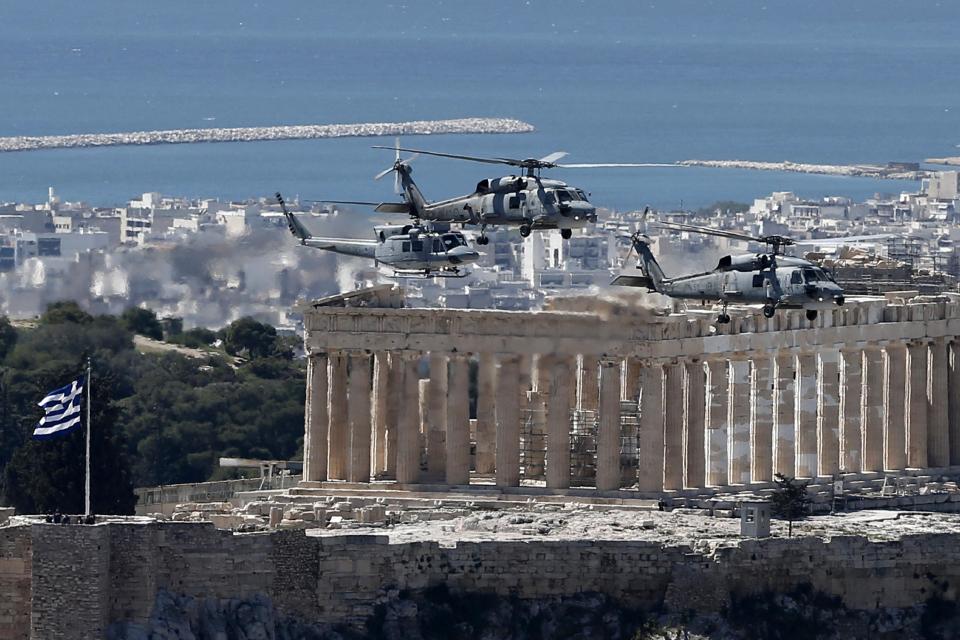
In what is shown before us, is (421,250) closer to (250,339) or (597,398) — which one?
(597,398)

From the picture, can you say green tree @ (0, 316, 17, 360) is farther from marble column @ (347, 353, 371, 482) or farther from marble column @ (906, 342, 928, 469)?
marble column @ (906, 342, 928, 469)

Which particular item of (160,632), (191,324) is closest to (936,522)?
(160,632)

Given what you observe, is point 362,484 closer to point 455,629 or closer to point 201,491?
point 201,491

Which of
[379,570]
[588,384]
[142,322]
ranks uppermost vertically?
[142,322]

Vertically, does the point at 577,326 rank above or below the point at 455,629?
above

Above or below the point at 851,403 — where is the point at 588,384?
above

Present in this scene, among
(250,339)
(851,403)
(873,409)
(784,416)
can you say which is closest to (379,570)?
(784,416)

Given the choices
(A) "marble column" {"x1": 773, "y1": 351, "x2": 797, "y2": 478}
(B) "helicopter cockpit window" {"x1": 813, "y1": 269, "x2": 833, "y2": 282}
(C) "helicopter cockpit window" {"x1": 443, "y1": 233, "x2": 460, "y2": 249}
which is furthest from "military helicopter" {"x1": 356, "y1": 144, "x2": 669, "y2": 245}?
(A) "marble column" {"x1": 773, "y1": 351, "x2": 797, "y2": 478}
